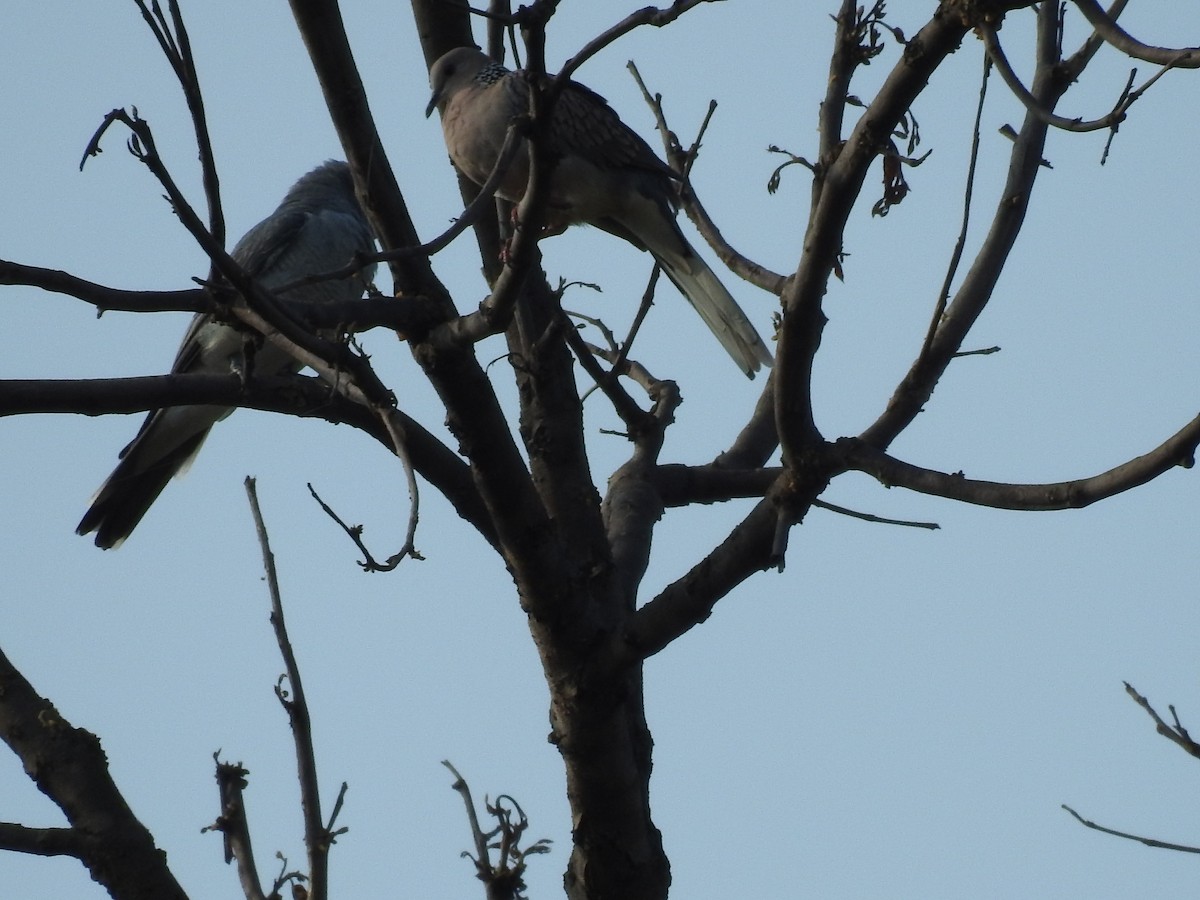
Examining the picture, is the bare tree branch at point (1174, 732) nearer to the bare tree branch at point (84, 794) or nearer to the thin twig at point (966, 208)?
the thin twig at point (966, 208)

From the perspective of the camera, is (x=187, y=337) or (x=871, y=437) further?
(x=187, y=337)

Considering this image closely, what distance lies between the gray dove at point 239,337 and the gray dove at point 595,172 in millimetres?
719

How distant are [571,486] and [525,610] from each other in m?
0.40

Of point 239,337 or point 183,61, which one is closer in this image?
point 183,61

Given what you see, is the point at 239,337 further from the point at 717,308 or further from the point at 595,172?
the point at 717,308

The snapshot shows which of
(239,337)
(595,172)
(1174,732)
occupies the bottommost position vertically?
(1174,732)

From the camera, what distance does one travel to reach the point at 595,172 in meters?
4.86

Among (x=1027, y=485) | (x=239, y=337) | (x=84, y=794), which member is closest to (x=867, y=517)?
(x=1027, y=485)

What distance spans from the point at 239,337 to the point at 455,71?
1.86 metres

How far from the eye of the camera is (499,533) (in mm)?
2957

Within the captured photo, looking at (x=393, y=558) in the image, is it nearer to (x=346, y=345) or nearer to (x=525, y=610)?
(x=346, y=345)

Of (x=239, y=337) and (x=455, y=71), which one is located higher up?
(x=239, y=337)

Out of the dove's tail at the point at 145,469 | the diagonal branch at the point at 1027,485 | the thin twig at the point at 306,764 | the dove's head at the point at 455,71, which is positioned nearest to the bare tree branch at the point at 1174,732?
the diagonal branch at the point at 1027,485

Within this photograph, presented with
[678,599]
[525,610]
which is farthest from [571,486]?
[678,599]
